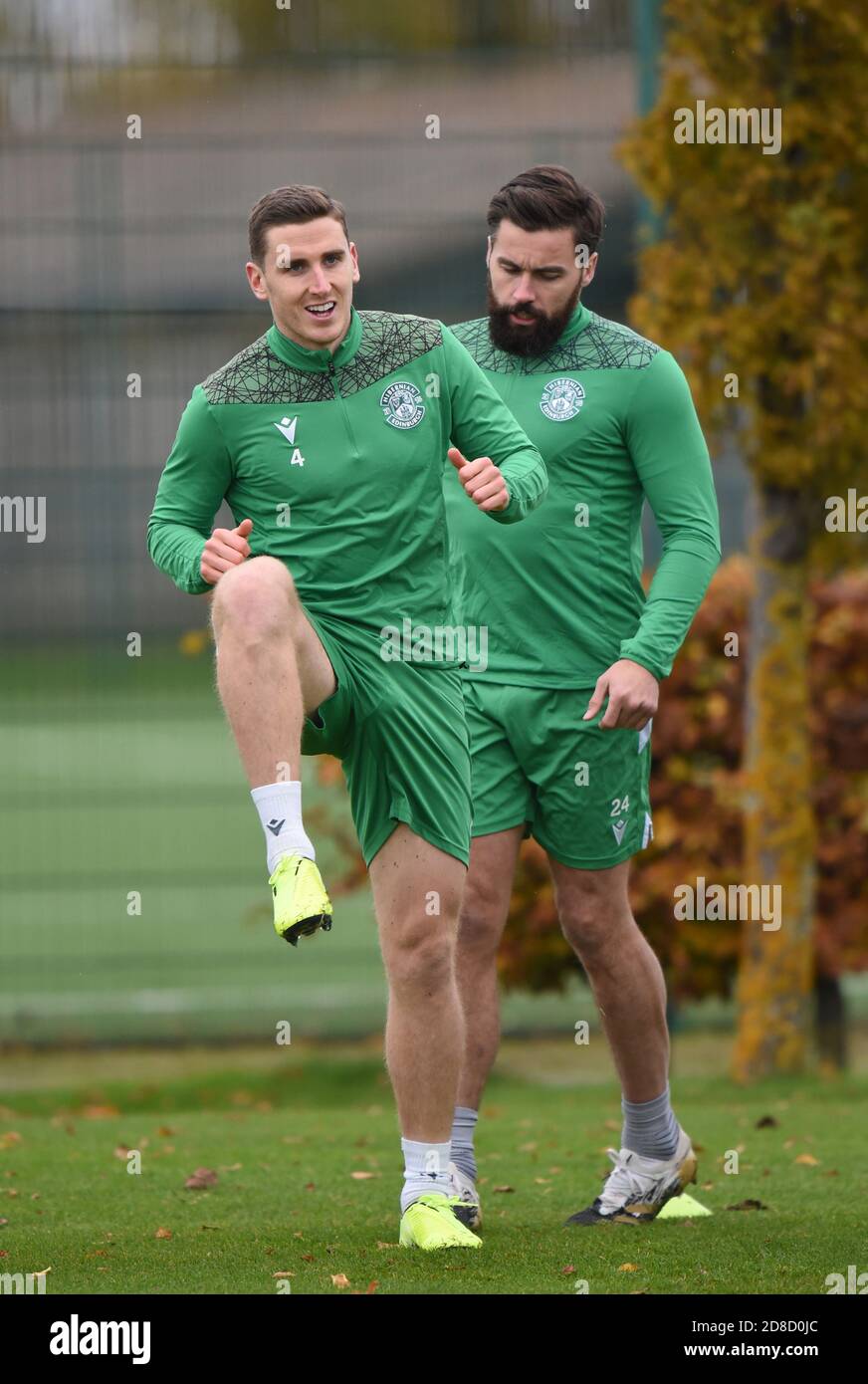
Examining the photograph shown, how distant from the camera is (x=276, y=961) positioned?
34.2ft

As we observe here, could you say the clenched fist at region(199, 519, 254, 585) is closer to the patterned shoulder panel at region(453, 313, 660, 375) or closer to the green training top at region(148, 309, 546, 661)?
the green training top at region(148, 309, 546, 661)

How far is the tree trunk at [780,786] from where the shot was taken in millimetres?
7348

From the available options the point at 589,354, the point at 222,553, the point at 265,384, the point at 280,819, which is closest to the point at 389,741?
the point at 280,819

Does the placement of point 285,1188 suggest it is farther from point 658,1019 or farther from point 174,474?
point 174,474

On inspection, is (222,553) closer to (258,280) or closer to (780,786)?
(258,280)

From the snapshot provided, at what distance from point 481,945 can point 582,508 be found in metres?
1.08

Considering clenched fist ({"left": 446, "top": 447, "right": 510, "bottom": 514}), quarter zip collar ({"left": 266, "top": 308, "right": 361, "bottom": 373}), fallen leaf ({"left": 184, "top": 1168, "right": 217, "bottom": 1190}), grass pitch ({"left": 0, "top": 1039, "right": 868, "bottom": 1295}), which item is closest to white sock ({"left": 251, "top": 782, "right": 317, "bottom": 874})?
clenched fist ({"left": 446, "top": 447, "right": 510, "bottom": 514})

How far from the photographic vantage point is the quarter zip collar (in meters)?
3.97

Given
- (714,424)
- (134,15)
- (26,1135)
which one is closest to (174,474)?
(26,1135)

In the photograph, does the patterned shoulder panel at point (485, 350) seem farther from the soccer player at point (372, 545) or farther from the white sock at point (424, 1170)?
the white sock at point (424, 1170)

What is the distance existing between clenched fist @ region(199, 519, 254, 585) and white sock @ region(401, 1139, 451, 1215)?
49.8 inches

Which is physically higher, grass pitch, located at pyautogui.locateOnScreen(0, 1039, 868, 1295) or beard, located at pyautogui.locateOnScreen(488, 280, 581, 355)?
beard, located at pyautogui.locateOnScreen(488, 280, 581, 355)

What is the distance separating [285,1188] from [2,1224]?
913 mm

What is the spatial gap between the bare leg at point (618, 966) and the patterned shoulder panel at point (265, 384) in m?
1.31
